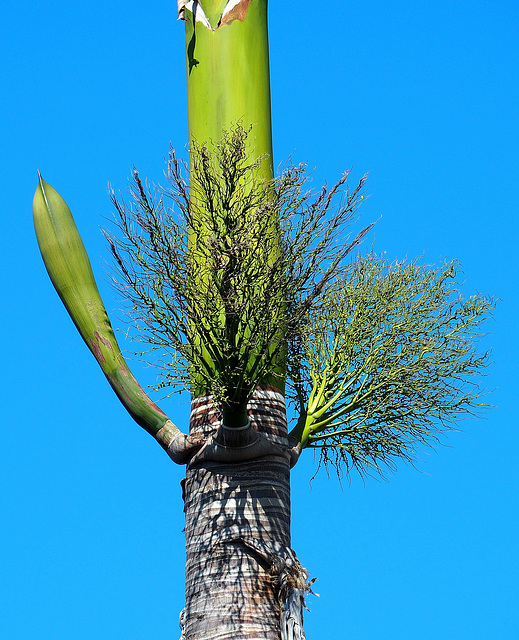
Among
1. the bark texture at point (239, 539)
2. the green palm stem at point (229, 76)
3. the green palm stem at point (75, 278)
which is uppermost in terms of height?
the green palm stem at point (229, 76)

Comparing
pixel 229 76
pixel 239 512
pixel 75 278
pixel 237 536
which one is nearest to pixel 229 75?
pixel 229 76

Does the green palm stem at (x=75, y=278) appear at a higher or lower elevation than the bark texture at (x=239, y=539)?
higher

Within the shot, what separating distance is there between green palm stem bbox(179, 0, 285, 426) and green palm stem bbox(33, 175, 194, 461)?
0.88 meters

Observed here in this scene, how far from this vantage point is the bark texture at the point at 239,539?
16.6 ft

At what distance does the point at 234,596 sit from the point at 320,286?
171 cm

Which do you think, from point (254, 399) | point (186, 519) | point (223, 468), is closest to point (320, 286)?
point (254, 399)

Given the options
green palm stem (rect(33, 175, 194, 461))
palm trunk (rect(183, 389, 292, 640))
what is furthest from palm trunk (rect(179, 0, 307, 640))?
green palm stem (rect(33, 175, 194, 461))

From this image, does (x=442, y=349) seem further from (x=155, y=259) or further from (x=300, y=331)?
(x=155, y=259)

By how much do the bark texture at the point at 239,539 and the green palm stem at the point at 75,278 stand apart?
1.20ft

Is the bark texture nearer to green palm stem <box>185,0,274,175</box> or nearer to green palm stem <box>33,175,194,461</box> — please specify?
green palm stem <box>33,175,194,461</box>

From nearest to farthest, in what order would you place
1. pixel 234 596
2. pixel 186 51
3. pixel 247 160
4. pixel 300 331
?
1. pixel 234 596
2. pixel 300 331
3. pixel 247 160
4. pixel 186 51

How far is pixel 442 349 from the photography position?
21.8 ft

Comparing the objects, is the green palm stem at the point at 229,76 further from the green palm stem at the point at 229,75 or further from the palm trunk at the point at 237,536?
the palm trunk at the point at 237,536

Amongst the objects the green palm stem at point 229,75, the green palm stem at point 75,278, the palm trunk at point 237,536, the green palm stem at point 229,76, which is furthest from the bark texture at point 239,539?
the green palm stem at point 229,76
